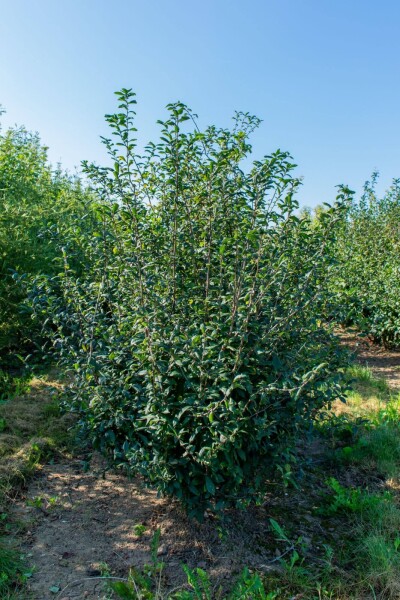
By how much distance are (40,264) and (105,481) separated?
10.8 ft

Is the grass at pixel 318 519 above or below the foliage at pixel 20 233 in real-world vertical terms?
below

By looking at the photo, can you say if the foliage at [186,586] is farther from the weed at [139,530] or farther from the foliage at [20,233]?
the foliage at [20,233]

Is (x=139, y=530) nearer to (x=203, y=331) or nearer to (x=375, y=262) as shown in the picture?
(x=203, y=331)

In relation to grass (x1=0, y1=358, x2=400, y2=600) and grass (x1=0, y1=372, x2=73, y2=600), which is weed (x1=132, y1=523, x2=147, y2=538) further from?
grass (x1=0, y1=372, x2=73, y2=600)

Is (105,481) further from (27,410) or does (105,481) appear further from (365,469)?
(365,469)

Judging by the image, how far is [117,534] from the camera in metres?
2.90

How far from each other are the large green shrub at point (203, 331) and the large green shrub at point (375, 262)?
4.35 metres

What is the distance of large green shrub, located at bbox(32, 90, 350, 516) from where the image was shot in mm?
2396

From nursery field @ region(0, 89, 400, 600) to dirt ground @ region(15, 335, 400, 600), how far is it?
1cm

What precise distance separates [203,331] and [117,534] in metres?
1.52

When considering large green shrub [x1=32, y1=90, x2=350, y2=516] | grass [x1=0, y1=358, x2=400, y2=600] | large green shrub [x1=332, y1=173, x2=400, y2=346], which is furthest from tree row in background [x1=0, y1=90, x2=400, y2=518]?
large green shrub [x1=332, y1=173, x2=400, y2=346]

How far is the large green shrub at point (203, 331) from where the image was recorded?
2.40 meters

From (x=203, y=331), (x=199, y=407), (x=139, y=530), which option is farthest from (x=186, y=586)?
(x=203, y=331)

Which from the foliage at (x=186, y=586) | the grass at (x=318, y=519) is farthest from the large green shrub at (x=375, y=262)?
the foliage at (x=186, y=586)
